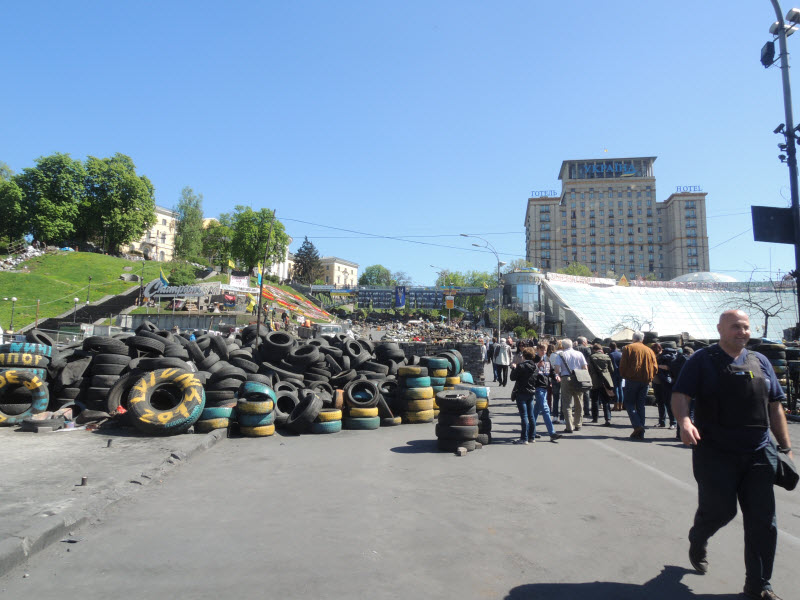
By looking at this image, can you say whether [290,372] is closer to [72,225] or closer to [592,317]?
[592,317]

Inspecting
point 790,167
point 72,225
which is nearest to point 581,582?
point 790,167

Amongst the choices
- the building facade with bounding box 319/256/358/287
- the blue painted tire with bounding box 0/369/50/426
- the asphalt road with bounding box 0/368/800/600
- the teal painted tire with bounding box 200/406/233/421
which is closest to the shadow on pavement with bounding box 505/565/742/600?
the asphalt road with bounding box 0/368/800/600

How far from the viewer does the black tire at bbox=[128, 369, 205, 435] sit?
908 centimetres

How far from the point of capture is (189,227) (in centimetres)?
10500

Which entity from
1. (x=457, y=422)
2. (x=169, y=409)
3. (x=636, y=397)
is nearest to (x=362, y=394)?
(x=457, y=422)

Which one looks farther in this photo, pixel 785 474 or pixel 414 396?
pixel 414 396

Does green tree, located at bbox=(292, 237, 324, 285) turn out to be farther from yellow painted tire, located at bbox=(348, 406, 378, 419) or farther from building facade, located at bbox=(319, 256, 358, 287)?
yellow painted tire, located at bbox=(348, 406, 378, 419)

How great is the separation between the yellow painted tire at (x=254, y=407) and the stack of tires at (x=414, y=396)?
3225 millimetres

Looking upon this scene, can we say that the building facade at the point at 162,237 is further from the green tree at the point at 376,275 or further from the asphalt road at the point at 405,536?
the asphalt road at the point at 405,536

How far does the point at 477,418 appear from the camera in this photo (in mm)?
8875

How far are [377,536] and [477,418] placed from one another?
458cm

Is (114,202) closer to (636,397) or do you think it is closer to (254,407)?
(254,407)

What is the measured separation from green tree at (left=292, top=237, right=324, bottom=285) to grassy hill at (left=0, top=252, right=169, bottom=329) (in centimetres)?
5102

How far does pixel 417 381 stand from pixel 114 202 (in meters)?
82.7
